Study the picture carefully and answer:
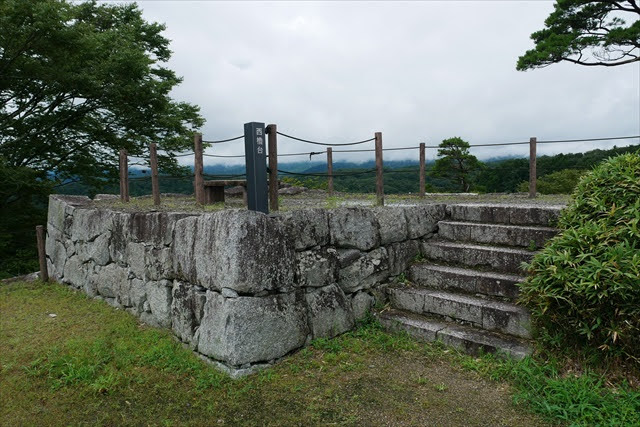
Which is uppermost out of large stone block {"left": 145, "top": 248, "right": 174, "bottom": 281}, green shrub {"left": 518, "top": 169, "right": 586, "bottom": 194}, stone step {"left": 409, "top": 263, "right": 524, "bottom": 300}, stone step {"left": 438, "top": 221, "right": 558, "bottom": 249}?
green shrub {"left": 518, "top": 169, "right": 586, "bottom": 194}

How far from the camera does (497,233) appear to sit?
470cm

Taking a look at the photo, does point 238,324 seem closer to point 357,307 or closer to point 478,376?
point 357,307

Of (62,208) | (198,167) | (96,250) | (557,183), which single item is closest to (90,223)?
(96,250)

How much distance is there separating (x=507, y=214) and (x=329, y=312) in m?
2.35

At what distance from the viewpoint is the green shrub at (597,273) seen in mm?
3021

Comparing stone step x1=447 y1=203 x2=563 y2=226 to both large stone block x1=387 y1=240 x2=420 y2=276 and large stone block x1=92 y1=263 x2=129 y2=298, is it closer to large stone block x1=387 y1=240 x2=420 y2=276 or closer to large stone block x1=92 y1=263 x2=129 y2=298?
large stone block x1=387 y1=240 x2=420 y2=276

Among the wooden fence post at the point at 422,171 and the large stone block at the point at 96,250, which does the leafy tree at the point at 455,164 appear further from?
the large stone block at the point at 96,250

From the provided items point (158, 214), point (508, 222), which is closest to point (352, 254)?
point (508, 222)

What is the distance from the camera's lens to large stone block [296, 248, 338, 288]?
4.05 meters

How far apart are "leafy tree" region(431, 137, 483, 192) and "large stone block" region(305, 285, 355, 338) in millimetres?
12960

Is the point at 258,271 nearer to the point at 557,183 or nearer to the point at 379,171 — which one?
the point at 379,171

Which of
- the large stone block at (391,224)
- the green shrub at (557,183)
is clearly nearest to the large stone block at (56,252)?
the large stone block at (391,224)

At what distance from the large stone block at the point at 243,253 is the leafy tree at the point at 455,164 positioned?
13555 mm

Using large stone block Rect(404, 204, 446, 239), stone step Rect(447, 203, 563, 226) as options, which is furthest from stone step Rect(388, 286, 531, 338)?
stone step Rect(447, 203, 563, 226)
